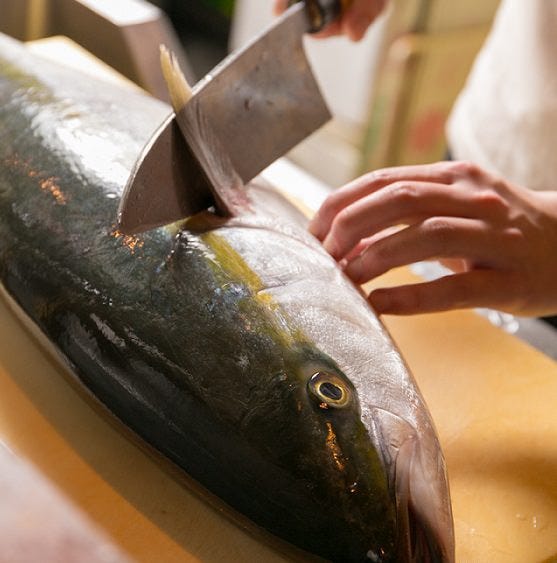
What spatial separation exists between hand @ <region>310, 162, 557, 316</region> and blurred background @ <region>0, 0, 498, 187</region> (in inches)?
37.1

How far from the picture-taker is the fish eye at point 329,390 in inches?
35.7

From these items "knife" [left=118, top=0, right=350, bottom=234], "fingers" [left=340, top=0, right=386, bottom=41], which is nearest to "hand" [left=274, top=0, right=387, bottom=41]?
"fingers" [left=340, top=0, right=386, bottom=41]

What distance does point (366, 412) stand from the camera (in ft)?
2.99

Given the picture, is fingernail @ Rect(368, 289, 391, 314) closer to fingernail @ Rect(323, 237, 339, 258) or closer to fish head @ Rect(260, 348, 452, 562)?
fingernail @ Rect(323, 237, 339, 258)

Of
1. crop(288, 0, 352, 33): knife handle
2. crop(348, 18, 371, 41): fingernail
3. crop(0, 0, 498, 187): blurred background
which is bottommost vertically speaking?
crop(0, 0, 498, 187): blurred background

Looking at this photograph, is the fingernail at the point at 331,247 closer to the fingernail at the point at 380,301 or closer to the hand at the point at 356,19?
the fingernail at the point at 380,301

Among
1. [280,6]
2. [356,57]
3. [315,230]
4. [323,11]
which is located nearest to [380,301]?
[315,230]

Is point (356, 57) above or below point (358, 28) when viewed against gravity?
below

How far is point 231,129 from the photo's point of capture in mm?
1256

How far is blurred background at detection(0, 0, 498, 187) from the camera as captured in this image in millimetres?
2078

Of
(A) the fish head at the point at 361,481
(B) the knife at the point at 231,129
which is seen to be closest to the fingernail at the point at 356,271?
(B) the knife at the point at 231,129

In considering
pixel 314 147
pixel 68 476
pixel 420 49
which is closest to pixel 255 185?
pixel 68 476

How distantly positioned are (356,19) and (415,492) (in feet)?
3.87

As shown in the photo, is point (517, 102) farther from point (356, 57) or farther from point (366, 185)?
point (356, 57)
